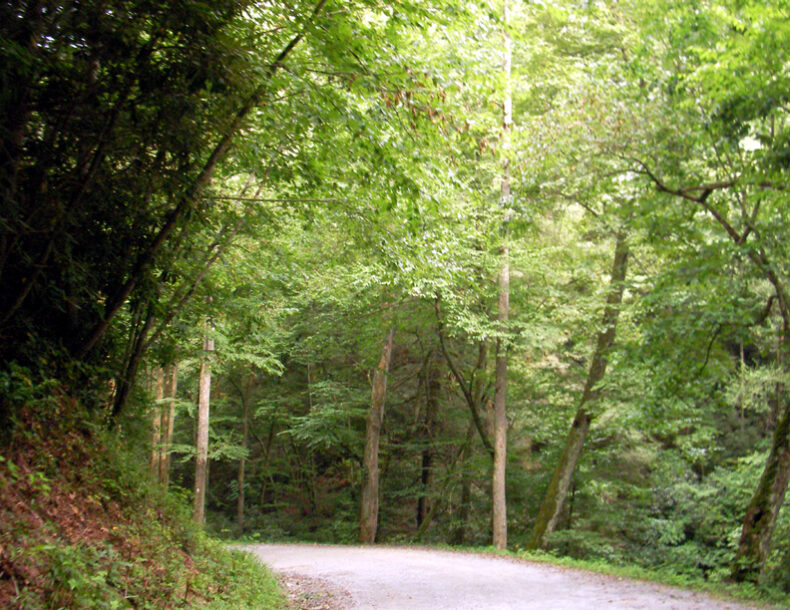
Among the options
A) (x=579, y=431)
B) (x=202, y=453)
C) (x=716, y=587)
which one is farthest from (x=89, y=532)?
(x=579, y=431)

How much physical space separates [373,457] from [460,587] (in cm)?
1070

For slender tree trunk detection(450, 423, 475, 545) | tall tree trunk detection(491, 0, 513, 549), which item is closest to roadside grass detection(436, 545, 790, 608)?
tall tree trunk detection(491, 0, 513, 549)

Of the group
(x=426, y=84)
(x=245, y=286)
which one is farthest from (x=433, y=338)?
(x=426, y=84)

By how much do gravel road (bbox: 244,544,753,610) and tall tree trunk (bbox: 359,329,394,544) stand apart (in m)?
6.22

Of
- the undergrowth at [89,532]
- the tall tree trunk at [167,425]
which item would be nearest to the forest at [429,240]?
the undergrowth at [89,532]

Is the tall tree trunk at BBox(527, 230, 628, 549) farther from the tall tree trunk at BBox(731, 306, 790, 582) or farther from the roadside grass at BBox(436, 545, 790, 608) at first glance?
the tall tree trunk at BBox(731, 306, 790, 582)

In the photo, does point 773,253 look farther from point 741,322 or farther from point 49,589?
point 49,589

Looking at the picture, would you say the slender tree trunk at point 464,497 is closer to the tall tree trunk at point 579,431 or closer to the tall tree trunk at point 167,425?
the tall tree trunk at point 579,431

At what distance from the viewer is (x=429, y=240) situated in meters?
8.12

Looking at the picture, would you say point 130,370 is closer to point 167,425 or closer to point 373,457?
point 167,425

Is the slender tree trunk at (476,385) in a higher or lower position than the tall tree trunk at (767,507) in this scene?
higher

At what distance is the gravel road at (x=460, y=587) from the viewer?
24.2 feet

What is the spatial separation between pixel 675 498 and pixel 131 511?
1602 centimetres

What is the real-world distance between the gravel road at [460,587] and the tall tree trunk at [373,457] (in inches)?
245
